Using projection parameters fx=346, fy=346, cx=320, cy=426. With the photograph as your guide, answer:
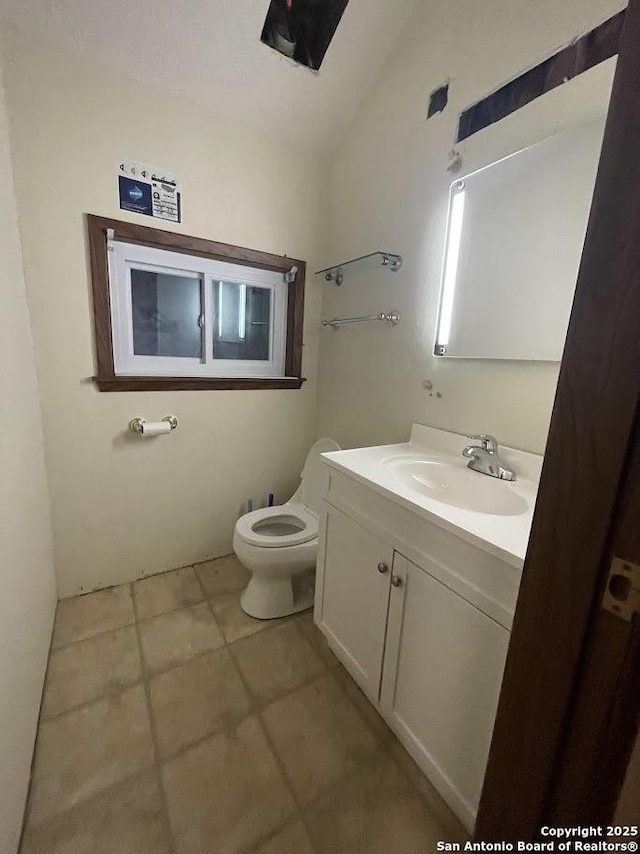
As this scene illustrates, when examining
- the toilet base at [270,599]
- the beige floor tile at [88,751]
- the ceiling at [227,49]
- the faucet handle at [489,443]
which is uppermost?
the ceiling at [227,49]

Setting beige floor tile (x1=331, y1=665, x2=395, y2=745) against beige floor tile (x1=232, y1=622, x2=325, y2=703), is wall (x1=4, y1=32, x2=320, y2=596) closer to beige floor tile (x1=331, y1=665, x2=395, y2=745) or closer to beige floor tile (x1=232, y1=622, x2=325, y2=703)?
beige floor tile (x1=232, y1=622, x2=325, y2=703)

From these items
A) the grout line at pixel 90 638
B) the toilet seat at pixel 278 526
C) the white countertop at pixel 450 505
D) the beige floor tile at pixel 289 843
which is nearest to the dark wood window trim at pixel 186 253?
the toilet seat at pixel 278 526

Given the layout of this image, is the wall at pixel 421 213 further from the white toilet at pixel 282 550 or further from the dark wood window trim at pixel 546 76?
the white toilet at pixel 282 550

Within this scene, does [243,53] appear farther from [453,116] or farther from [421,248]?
[421,248]

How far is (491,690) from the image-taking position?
792mm

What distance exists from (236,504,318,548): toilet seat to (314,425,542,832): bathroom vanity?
199 millimetres

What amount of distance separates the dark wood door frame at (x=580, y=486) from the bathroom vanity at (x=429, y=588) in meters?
0.27

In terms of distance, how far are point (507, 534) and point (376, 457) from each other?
59 cm

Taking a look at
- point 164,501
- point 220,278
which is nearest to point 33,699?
point 164,501

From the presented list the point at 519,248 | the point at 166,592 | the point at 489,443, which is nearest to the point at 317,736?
the point at 166,592

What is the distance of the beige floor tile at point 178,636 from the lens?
4.63 ft

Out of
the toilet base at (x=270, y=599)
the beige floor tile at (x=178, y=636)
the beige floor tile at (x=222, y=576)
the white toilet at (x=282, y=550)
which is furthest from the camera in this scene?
the beige floor tile at (x=222, y=576)

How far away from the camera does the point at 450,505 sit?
3.40ft

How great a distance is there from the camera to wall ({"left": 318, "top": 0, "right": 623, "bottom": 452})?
3.72ft
